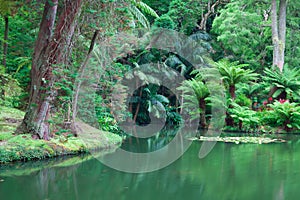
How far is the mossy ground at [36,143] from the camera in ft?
17.7

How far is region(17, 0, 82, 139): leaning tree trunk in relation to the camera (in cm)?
604

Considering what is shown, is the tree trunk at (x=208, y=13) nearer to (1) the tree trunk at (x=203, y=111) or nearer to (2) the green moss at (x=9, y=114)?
(1) the tree trunk at (x=203, y=111)

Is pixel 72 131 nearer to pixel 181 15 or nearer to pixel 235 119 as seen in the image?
pixel 235 119

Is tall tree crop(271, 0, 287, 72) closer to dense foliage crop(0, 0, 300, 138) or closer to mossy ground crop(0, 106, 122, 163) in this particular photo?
dense foliage crop(0, 0, 300, 138)

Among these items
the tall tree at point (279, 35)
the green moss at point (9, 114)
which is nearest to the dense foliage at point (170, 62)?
the green moss at point (9, 114)

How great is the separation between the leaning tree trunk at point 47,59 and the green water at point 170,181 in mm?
963

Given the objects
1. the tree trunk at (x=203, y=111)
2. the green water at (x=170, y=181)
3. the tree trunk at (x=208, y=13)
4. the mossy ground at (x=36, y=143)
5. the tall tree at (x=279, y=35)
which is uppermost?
the tree trunk at (x=208, y=13)

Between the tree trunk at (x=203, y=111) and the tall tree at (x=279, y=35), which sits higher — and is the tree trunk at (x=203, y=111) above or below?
below

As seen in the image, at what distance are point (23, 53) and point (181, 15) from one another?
819 cm

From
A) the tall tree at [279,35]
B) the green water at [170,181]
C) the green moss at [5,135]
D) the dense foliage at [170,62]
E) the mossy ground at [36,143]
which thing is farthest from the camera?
the tall tree at [279,35]

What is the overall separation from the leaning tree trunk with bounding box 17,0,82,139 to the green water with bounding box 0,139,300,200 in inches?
37.9

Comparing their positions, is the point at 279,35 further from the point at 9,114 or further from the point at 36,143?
the point at 36,143

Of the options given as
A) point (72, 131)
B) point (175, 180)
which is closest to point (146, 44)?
point (72, 131)

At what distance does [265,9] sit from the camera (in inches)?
598
